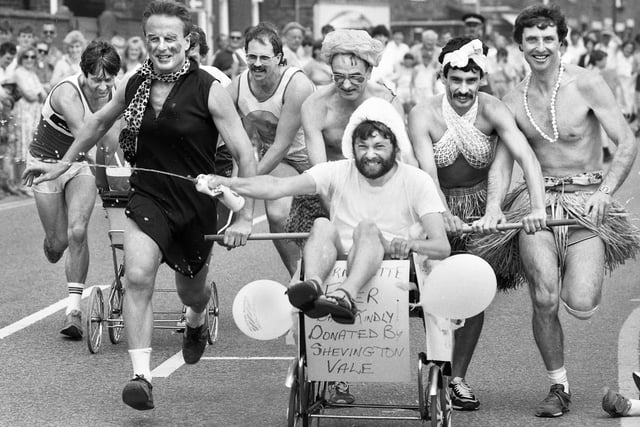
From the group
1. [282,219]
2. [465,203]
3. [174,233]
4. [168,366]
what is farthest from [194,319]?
[465,203]

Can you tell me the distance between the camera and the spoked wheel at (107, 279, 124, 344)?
920 centimetres

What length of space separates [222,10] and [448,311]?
36025mm

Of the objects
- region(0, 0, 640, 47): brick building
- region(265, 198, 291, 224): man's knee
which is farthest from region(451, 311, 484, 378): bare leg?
region(0, 0, 640, 47): brick building

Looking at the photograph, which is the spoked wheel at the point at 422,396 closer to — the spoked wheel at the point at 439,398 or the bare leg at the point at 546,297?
the spoked wheel at the point at 439,398

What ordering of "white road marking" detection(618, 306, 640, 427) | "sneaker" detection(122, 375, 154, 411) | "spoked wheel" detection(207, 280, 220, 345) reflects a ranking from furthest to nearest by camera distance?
"spoked wheel" detection(207, 280, 220, 345) < "white road marking" detection(618, 306, 640, 427) < "sneaker" detection(122, 375, 154, 411)

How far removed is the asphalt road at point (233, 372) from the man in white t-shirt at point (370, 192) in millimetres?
1026

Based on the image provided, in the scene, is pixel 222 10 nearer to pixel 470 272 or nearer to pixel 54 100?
pixel 54 100

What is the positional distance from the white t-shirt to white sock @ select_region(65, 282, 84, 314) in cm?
321

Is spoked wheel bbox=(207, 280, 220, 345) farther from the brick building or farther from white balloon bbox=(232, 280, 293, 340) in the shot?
the brick building

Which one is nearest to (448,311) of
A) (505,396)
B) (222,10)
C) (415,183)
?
(415,183)

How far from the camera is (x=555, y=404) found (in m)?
7.11

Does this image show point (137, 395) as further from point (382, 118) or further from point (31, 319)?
point (31, 319)

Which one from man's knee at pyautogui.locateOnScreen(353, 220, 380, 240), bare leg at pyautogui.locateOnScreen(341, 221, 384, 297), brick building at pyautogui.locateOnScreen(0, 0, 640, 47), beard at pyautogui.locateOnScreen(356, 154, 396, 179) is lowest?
bare leg at pyautogui.locateOnScreen(341, 221, 384, 297)

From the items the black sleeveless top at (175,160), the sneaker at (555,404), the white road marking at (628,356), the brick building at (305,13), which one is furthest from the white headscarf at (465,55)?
the brick building at (305,13)
